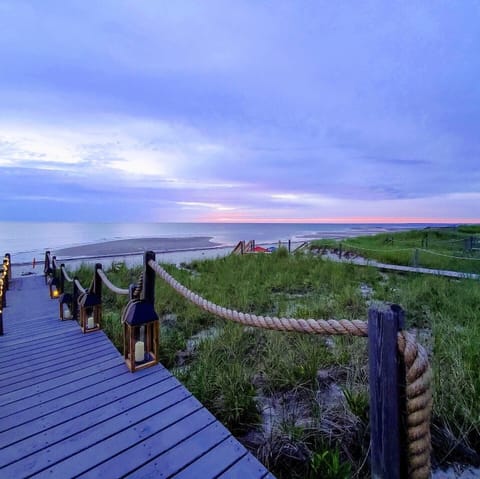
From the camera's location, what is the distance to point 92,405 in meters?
2.11

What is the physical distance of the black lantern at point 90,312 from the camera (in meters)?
3.74

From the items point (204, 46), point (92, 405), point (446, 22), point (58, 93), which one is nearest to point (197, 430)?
point (92, 405)

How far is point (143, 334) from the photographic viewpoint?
2.92 metres

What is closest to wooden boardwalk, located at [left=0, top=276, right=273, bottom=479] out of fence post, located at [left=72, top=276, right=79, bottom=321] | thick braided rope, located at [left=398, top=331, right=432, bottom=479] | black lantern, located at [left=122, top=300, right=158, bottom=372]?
black lantern, located at [left=122, top=300, right=158, bottom=372]

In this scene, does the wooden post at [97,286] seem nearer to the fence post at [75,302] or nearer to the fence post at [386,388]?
the fence post at [75,302]

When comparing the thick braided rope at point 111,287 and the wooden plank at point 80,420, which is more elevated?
the thick braided rope at point 111,287

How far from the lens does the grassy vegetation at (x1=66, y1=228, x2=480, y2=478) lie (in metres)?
1.90

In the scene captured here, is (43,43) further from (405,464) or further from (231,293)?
(405,464)

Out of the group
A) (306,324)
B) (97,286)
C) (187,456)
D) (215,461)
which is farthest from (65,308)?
(306,324)

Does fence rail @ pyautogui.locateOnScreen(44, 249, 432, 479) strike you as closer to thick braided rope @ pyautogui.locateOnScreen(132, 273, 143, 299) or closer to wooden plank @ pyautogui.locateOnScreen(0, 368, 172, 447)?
wooden plank @ pyautogui.locateOnScreen(0, 368, 172, 447)

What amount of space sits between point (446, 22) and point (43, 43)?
43.4 ft

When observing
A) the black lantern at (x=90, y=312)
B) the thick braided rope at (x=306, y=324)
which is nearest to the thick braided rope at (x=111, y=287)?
the black lantern at (x=90, y=312)

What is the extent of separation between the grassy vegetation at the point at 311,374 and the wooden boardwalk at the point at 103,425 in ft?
1.15

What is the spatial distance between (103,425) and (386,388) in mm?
1944
